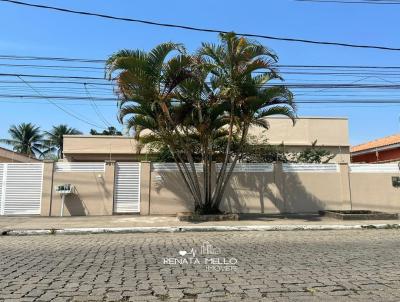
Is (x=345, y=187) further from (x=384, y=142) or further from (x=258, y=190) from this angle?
(x=384, y=142)

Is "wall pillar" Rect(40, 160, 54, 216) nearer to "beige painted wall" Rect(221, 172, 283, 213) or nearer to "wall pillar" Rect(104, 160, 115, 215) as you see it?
"wall pillar" Rect(104, 160, 115, 215)

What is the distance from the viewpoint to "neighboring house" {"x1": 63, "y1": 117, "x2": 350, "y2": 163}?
1164 inches

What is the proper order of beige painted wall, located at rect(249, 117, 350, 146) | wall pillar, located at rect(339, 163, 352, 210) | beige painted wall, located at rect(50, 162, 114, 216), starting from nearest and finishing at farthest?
beige painted wall, located at rect(50, 162, 114, 216)
wall pillar, located at rect(339, 163, 352, 210)
beige painted wall, located at rect(249, 117, 350, 146)

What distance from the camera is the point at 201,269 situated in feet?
24.6

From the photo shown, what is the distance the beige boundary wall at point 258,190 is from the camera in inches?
721

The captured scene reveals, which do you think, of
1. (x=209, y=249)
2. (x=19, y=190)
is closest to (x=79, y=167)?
(x=19, y=190)

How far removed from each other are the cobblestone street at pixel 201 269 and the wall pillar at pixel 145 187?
21.4ft

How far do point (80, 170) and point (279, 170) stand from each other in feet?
27.6

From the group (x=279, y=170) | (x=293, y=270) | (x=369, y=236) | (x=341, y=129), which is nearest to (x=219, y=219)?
(x=279, y=170)

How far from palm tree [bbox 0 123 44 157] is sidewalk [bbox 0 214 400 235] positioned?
43265mm

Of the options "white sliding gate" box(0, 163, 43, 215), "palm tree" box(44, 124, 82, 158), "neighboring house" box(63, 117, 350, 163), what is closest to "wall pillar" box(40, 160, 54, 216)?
"white sliding gate" box(0, 163, 43, 215)

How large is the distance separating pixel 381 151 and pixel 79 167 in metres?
21.0

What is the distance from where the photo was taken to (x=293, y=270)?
732 cm

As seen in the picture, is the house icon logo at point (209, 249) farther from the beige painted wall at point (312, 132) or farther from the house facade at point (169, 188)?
the beige painted wall at point (312, 132)
